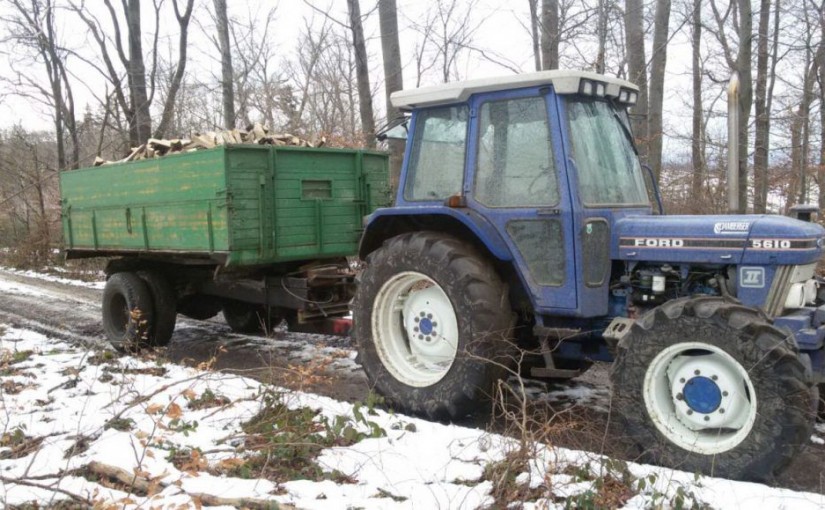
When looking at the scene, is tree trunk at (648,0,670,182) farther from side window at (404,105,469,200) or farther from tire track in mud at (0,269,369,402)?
side window at (404,105,469,200)

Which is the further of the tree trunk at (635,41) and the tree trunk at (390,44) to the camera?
the tree trunk at (635,41)

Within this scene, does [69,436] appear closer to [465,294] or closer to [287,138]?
[465,294]

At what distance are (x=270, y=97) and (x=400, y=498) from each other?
1642cm

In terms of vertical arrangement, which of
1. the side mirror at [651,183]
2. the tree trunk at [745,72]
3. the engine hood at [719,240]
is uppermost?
the tree trunk at [745,72]

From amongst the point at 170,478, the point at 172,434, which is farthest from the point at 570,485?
the point at 172,434

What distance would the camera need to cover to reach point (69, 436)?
153 inches

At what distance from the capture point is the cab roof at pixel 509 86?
3.94m

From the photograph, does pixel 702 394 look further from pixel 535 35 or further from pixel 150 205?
pixel 535 35

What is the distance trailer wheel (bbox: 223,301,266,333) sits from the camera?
7.40m

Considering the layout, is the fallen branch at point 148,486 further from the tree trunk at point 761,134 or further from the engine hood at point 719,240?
the tree trunk at point 761,134

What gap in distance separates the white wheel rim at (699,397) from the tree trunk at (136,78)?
13.7 m

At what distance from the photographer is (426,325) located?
4574 mm

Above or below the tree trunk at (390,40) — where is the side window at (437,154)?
below

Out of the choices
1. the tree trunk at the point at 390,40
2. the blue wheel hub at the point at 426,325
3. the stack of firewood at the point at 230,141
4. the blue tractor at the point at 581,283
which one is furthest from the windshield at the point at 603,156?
the tree trunk at the point at 390,40
